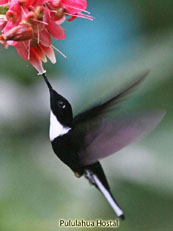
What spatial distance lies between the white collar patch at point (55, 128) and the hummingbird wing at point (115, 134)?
5 centimetres

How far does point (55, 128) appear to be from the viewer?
816 millimetres

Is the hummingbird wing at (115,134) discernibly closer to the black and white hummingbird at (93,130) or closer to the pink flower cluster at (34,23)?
the black and white hummingbird at (93,130)

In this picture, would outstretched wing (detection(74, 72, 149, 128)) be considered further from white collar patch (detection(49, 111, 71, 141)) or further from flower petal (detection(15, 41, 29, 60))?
flower petal (detection(15, 41, 29, 60))

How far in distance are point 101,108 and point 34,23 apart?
0.19 m

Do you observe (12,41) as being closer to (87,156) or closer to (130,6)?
(87,156)

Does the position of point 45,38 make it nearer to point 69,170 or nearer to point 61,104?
point 61,104

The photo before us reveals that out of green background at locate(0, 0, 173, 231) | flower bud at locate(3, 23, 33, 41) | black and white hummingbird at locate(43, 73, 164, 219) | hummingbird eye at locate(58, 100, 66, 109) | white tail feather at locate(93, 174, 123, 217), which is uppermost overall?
flower bud at locate(3, 23, 33, 41)

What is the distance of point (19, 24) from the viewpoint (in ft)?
2.49

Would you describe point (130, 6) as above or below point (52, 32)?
below

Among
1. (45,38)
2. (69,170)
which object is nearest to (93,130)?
(45,38)

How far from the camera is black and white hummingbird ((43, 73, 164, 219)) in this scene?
79 centimetres

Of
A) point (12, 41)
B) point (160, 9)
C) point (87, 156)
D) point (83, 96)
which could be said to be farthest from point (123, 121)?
point (160, 9)

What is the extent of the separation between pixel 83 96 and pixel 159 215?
0.52 metres

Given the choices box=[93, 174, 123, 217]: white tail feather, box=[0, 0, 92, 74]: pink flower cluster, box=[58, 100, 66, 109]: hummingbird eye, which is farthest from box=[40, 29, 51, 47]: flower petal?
box=[93, 174, 123, 217]: white tail feather
